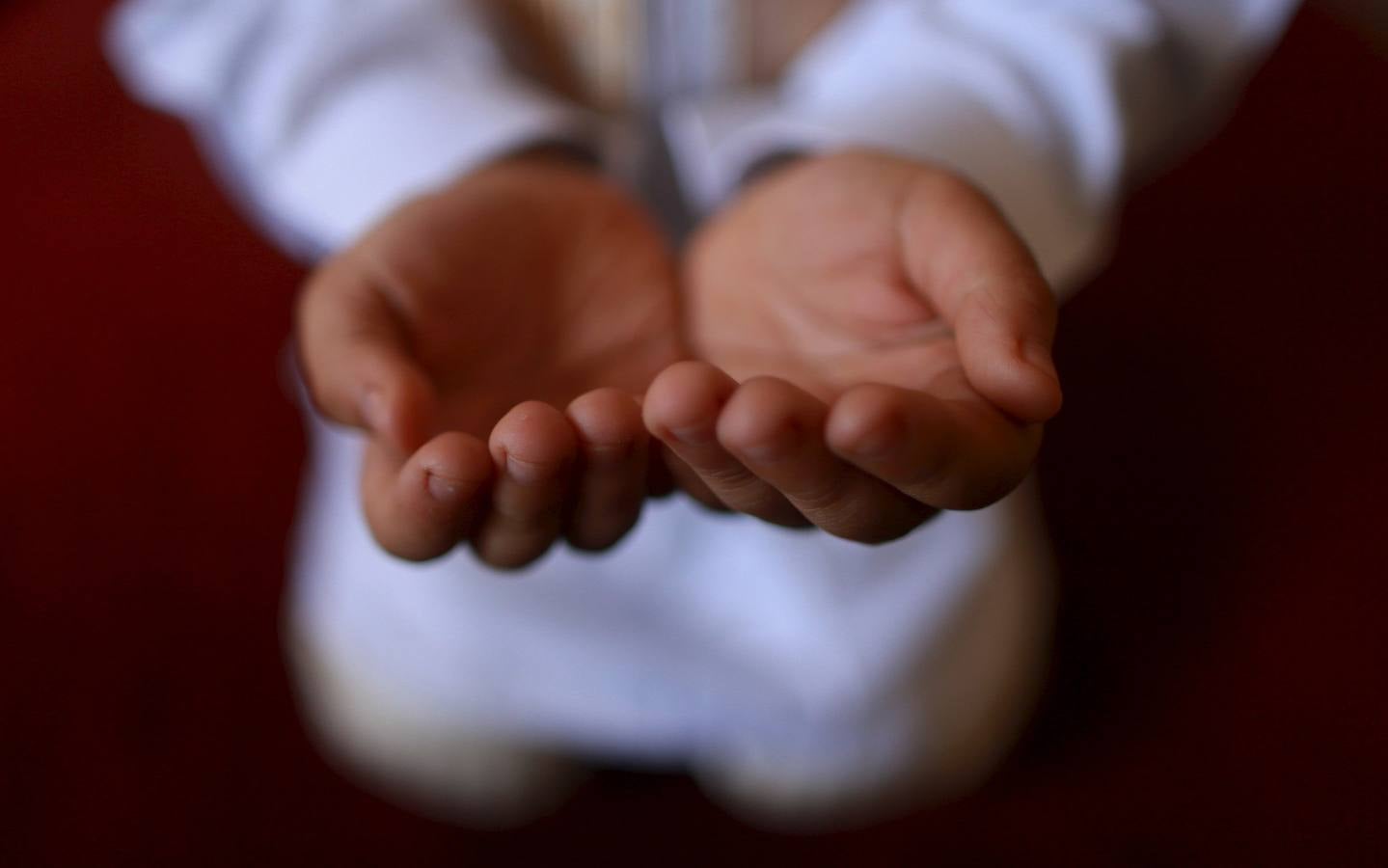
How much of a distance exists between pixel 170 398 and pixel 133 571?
0.29 feet

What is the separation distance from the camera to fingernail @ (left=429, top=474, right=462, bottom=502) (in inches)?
6.2

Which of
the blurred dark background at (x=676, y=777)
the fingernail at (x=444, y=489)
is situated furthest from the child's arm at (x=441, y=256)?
the blurred dark background at (x=676, y=777)

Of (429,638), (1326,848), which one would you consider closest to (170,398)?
(429,638)

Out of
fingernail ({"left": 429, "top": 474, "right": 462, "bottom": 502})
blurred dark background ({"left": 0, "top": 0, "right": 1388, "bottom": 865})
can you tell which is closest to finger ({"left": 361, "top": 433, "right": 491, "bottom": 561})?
fingernail ({"left": 429, "top": 474, "right": 462, "bottom": 502})

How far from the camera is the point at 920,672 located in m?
0.30

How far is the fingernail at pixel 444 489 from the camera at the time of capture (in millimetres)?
157

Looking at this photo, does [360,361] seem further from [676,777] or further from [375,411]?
[676,777]

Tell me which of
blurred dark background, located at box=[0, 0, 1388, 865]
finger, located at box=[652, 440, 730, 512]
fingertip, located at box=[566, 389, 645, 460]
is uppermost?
fingertip, located at box=[566, 389, 645, 460]

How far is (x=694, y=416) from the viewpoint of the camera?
146 millimetres

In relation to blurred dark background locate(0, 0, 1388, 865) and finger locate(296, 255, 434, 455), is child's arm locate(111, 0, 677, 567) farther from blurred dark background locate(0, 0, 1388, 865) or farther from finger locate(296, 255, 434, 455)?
blurred dark background locate(0, 0, 1388, 865)

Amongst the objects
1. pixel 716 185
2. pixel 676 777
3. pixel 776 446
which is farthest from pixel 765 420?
pixel 676 777

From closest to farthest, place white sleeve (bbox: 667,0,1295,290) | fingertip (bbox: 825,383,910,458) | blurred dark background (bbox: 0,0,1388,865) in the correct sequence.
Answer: fingertip (bbox: 825,383,910,458) → white sleeve (bbox: 667,0,1295,290) → blurred dark background (bbox: 0,0,1388,865)

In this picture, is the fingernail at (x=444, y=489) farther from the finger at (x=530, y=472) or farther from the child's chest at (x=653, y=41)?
the child's chest at (x=653, y=41)

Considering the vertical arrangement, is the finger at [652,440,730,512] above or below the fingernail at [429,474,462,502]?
below
